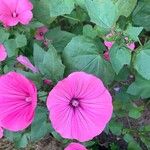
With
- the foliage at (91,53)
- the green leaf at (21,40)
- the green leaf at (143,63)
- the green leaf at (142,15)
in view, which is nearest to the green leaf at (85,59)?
the foliage at (91,53)

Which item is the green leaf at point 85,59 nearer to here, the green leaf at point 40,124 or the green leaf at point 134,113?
the green leaf at point 40,124

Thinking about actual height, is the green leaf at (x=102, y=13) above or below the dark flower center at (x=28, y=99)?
above

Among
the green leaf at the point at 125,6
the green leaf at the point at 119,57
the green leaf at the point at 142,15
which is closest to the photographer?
the green leaf at the point at 119,57

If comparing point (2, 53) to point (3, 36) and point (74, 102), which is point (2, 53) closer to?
point (3, 36)

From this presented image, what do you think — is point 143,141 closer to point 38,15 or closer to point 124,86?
point 124,86

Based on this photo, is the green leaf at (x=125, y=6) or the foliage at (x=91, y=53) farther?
the green leaf at (x=125, y=6)

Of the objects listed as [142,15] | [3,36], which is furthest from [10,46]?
[142,15]

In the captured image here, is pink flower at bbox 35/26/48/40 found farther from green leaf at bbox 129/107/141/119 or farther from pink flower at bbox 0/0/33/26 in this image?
green leaf at bbox 129/107/141/119
